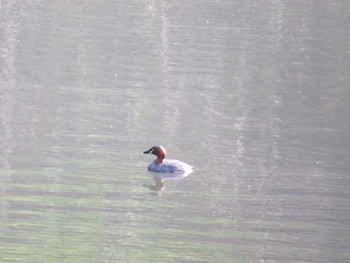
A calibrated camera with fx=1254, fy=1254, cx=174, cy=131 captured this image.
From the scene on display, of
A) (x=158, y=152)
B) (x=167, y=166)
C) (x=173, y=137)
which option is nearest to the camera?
(x=167, y=166)

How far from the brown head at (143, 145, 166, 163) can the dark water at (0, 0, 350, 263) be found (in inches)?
9.5

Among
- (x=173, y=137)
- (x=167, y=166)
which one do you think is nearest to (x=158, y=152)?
(x=167, y=166)

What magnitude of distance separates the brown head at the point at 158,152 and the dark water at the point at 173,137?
0.24 meters

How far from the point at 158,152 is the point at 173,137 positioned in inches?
84.4

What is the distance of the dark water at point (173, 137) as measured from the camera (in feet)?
44.6

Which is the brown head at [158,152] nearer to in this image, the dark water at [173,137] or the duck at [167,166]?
the duck at [167,166]

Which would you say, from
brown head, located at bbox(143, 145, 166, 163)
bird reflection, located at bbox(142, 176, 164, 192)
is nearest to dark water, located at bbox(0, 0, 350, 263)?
bird reflection, located at bbox(142, 176, 164, 192)

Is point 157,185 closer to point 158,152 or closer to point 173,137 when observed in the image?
point 158,152

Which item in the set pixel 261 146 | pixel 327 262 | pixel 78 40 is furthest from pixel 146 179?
pixel 78 40

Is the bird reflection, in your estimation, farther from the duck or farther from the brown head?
the brown head

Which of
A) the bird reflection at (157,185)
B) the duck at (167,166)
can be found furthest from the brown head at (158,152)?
the bird reflection at (157,185)

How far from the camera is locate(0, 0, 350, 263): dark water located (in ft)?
44.6

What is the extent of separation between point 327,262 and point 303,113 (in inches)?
359

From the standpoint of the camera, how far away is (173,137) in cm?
1939
